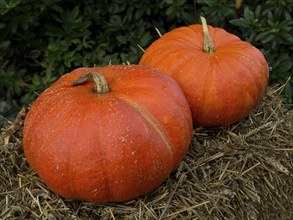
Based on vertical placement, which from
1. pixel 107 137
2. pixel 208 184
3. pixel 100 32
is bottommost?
pixel 100 32

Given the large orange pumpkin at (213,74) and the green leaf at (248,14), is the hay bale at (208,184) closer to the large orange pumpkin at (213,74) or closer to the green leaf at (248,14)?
the large orange pumpkin at (213,74)

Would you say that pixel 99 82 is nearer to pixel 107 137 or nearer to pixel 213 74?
pixel 107 137

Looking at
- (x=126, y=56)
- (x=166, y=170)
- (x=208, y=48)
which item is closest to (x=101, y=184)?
(x=166, y=170)

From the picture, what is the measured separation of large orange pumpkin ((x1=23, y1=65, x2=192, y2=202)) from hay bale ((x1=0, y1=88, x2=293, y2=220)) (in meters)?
0.08

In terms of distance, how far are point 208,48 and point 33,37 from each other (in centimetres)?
155

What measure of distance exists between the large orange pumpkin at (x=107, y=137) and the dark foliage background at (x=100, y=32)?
128cm

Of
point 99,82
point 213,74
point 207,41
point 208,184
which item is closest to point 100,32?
point 207,41

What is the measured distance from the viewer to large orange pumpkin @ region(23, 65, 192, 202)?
1959 millimetres

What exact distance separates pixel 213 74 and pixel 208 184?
51 cm

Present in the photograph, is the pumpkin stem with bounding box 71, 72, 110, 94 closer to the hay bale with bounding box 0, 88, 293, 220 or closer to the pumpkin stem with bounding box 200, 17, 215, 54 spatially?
the hay bale with bounding box 0, 88, 293, 220

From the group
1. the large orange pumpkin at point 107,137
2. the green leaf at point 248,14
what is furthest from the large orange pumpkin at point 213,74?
the green leaf at point 248,14

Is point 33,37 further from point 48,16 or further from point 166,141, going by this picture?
point 166,141

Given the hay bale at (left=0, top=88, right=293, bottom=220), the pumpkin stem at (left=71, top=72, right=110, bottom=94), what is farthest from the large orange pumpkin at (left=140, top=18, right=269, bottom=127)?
the pumpkin stem at (left=71, top=72, right=110, bottom=94)

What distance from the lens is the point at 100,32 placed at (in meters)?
3.79
